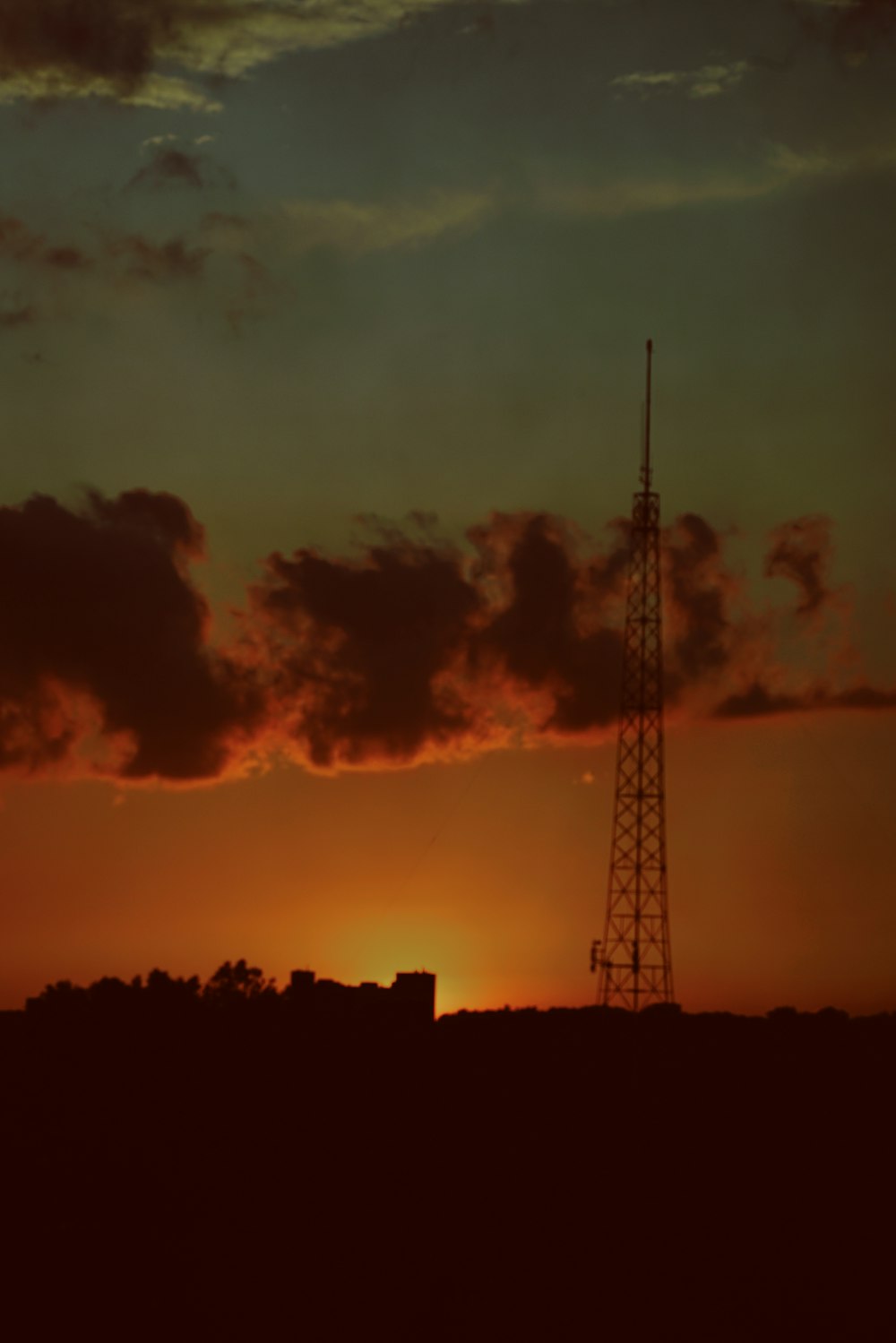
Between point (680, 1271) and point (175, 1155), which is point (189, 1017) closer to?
point (175, 1155)

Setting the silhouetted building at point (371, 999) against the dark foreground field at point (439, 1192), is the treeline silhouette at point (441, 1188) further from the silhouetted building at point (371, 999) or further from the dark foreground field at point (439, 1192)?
the silhouetted building at point (371, 999)

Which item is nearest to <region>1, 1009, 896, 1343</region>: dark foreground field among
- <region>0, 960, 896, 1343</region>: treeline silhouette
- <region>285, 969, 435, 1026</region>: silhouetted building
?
<region>0, 960, 896, 1343</region>: treeline silhouette

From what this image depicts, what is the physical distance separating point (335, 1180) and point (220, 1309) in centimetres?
1317

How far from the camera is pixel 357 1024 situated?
125m

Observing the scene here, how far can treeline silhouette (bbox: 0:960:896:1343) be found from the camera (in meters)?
61.1

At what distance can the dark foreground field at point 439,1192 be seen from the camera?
61.0 metres

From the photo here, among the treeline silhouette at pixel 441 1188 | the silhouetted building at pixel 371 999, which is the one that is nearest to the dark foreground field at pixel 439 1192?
the treeline silhouette at pixel 441 1188

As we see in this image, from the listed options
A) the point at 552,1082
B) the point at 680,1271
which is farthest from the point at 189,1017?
the point at 680,1271

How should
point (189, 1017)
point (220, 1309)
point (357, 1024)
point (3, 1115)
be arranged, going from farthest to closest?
1. point (357, 1024)
2. point (189, 1017)
3. point (3, 1115)
4. point (220, 1309)

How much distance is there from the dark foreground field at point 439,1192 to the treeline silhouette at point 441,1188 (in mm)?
153

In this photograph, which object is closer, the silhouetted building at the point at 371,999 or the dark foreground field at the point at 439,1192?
the dark foreground field at the point at 439,1192

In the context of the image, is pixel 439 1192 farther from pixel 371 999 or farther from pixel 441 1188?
pixel 371 999

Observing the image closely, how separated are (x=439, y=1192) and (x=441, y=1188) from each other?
51 cm

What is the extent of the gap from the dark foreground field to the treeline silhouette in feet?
0.50
